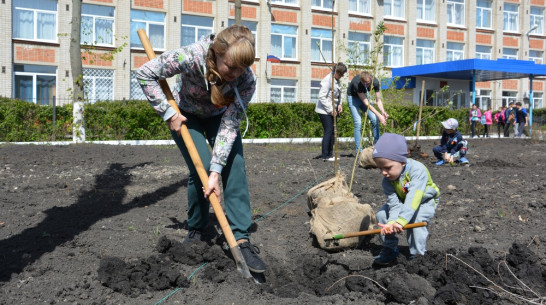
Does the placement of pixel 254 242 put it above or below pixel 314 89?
below

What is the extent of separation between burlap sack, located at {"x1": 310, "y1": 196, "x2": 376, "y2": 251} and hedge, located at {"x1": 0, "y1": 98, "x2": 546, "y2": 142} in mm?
5434

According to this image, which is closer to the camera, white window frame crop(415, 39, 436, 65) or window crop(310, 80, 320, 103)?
window crop(310, 80, 320, 103)

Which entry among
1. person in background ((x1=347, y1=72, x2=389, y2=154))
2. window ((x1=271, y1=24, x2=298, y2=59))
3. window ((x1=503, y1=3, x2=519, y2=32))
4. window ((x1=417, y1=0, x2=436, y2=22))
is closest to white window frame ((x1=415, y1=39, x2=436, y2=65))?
window ((x1=417, y1=0, x2=436, y2=22))

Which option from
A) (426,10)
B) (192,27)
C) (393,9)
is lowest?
(192,27)

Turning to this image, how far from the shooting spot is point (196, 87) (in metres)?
3.26

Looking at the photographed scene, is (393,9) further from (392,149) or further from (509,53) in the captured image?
(392,149)

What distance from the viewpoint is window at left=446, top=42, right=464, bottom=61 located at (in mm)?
34188

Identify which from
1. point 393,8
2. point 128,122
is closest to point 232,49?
point 128,122

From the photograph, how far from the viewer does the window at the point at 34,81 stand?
72.0ft

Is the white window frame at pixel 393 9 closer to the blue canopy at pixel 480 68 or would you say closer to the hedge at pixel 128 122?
the blue canopy at pixel 480 68

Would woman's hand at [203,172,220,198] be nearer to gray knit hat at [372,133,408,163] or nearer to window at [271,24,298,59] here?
gray knit hat at [372,133,408,163]

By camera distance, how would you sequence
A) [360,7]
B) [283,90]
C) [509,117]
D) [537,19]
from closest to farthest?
[509,117] → [283,90] → [360,7] → [537,19]

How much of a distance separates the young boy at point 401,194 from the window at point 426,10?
106 ft

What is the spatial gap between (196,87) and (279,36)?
25.4 m
